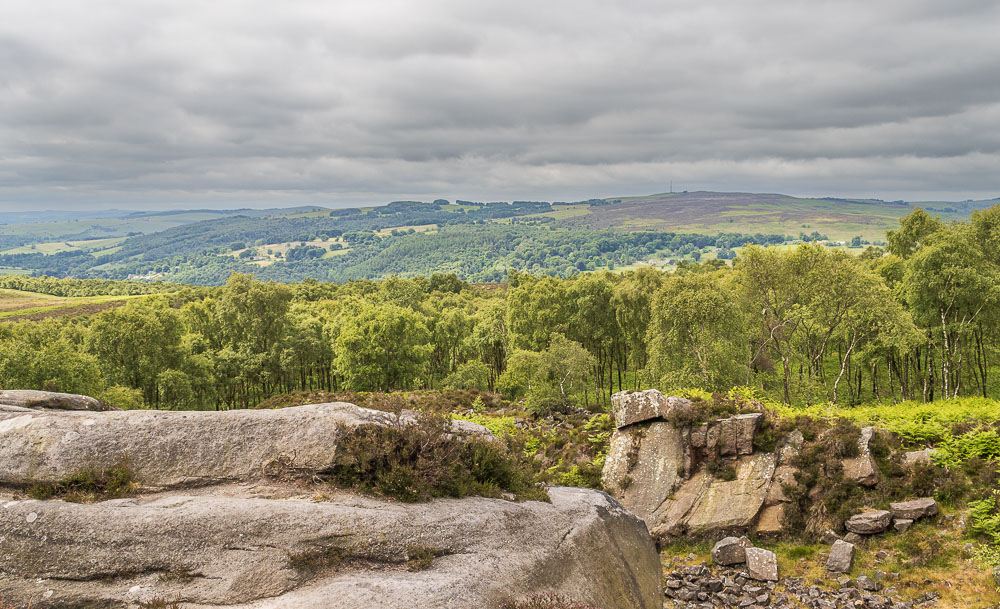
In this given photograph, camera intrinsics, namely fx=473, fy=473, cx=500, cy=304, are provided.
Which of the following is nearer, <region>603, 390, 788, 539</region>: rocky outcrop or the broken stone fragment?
the broken stone fragment

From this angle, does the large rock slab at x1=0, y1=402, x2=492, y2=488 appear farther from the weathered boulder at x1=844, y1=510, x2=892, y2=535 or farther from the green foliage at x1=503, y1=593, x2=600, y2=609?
the weathered boulder at x1=844, y1=510, x2=892, y2=535

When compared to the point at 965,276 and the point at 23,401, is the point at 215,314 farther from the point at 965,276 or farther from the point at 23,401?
the point at 965,276

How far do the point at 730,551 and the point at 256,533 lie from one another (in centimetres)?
1820

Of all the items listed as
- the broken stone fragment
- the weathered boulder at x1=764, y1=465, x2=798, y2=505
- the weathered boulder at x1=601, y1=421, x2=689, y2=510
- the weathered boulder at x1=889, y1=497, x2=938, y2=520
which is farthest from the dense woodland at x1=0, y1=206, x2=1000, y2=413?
the broken stone fragment

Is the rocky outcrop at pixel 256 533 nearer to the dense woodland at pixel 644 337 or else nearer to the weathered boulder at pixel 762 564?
the weathered boulder at pixel 762 564

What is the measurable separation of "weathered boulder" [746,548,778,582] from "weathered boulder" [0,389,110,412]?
22.3m

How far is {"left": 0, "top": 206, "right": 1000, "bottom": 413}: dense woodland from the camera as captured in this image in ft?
116

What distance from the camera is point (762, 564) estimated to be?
1786 cm

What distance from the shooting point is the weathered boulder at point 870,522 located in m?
18.1

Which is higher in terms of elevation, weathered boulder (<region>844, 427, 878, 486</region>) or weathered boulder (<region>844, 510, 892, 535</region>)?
weathered boulder (<region>844, 427, 878, 486</region>)

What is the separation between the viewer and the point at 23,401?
11.7 metres

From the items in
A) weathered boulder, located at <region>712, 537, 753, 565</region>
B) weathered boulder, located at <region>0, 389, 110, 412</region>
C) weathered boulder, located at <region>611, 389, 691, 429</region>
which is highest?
weathered boulder, located at <region>0, 389, 110, 412</region>

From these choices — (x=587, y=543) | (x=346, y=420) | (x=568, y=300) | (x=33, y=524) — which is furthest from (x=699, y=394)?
(x=568, y=300)

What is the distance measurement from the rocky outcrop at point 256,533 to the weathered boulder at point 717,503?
10873 mm
